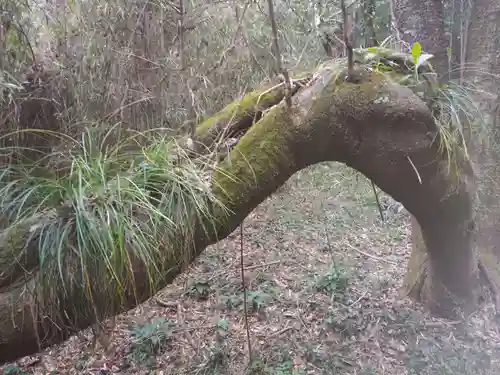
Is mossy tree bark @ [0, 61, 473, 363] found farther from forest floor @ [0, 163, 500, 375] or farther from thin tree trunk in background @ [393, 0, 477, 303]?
forest floor @ [0, 163, 500, 375]

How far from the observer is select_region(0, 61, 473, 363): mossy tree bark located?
1.84 m

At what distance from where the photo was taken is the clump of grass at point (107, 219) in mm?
1786

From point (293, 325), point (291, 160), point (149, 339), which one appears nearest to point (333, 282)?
point (293, 325)

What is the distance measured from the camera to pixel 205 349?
329 centimetres

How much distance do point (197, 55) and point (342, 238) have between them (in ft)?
7.26

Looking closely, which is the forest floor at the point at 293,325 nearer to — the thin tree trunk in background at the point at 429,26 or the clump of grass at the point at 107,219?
the clump of grass at the point at 107,219

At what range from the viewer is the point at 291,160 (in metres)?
2.41

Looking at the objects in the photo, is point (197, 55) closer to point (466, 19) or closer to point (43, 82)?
point (43, 82)

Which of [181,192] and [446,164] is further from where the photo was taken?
[446,164]

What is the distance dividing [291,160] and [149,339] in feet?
5.81

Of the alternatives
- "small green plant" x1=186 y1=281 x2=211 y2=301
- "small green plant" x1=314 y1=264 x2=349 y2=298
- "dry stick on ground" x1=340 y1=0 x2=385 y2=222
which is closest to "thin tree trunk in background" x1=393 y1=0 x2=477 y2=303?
"small green plant" x1=314 y1=264 x2=349 y2=298

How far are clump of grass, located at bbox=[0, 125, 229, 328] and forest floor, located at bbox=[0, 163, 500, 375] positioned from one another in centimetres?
145

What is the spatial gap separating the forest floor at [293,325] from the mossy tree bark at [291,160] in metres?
0.95

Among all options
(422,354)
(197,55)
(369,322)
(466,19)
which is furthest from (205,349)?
(466,19)
